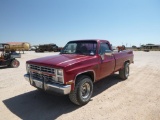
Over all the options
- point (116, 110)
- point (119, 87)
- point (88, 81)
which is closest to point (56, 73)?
point (88, 81)

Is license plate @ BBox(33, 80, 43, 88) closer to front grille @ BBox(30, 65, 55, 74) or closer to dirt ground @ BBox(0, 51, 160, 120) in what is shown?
front grille @ BBox(30, 65, 55, 74)

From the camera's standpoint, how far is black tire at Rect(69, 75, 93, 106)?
173 inches

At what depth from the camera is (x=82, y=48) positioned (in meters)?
5.71

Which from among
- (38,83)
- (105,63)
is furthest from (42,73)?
(105,63)

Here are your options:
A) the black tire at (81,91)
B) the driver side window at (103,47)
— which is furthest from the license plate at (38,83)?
the driver side window at (103,47)

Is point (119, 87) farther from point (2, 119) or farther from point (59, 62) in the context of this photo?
point (2, 119)

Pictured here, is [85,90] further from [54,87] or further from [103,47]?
[103,47]

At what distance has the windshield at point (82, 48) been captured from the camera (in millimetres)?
5496

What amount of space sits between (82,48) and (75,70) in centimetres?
161

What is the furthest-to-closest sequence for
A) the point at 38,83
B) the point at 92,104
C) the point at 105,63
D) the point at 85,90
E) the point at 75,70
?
the point at 105,63 < the point at 85,90 < the point at 92,104 < the point at 38,83 < the point at 75,70

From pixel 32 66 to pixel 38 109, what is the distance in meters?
1.35

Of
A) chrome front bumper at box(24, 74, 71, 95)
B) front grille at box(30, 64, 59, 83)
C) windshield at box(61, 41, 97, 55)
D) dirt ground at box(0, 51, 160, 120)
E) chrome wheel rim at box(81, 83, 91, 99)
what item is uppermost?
windshield at box(61, 41, 97, 55)

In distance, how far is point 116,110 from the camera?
4297 mm

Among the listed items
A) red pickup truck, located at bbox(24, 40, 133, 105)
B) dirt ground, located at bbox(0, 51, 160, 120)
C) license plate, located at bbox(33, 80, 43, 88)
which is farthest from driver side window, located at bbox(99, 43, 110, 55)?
license plate, located at bbox(33, 80, 43, 88)
